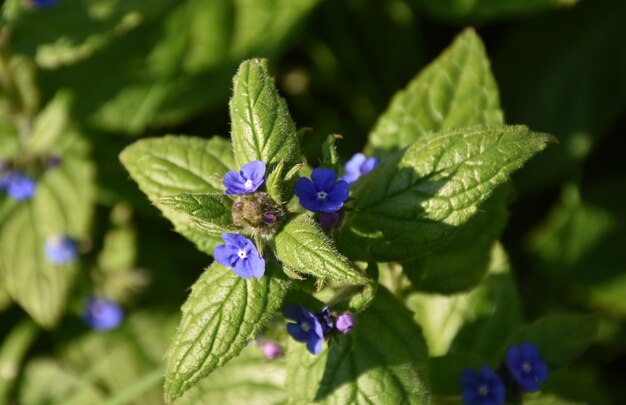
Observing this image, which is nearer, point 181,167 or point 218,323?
point 218,323

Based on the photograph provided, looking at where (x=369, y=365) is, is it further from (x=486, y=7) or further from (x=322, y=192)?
(x=486, y=7)

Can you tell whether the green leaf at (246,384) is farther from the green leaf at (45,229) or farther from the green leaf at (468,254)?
the green leaf at (45,229)

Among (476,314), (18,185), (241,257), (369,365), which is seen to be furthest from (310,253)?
(18,185)

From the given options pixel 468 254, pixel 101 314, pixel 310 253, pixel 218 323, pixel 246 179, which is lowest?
pixel 101 314

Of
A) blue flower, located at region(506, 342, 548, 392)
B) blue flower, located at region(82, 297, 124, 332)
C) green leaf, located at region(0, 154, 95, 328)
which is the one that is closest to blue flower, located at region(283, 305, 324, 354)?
blue flower, located at region(506, 342, 548, 392)

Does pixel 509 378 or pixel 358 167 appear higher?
pixel 358 167
